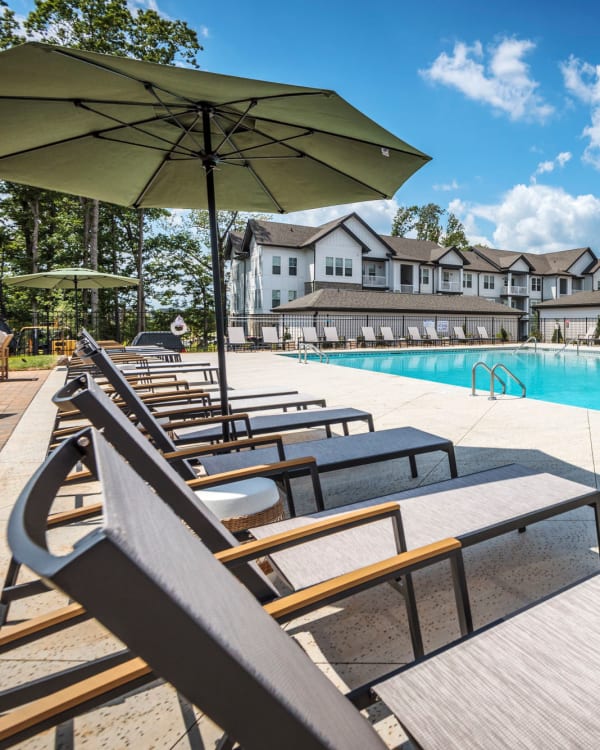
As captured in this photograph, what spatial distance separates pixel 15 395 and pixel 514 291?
145ft

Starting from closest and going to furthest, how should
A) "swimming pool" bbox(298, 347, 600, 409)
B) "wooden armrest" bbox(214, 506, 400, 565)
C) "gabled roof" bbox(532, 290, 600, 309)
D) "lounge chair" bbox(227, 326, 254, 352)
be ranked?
"wooden armrest" bbox(214, 506, 400, 565) → "swimming pool" bbox(298, 347, 600, 409) → "lounge chair" bbox(227, 326, 254, 352) → "gabled roof" bbox(532, 290, 600, 309)

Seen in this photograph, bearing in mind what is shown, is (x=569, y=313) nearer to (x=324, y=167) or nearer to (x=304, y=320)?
(x=304, y=320)

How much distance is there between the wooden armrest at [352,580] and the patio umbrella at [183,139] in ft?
8.33

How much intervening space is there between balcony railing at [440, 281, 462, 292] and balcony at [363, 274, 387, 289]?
233 inches

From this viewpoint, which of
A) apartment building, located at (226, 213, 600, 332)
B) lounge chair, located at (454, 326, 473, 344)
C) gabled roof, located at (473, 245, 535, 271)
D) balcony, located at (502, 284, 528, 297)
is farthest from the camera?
balcony, located at (502, 284, 528, 297)

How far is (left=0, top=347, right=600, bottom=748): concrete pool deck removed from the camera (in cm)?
156

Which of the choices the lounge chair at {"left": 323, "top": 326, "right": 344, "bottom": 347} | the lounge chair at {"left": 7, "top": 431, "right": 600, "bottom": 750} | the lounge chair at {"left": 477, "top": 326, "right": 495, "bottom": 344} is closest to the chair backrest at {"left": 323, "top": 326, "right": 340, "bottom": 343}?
the lounge chair at {"left": 323, "top": 326, "right": 344, "bottom": 347}

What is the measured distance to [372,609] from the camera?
7.16ft

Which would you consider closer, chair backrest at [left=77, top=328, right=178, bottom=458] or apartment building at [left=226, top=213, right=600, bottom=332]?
chair backrest at [left=77, top=328, right=178, bottom=458]

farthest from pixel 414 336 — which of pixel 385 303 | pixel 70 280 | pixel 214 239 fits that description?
pixel 214 239

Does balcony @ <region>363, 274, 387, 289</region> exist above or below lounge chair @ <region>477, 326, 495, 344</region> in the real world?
above

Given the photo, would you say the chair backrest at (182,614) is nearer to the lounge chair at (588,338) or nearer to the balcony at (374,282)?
the lounge chair at (588,338)

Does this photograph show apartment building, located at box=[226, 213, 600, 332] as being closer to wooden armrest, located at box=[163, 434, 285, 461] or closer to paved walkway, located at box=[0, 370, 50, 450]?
paved walkway, located at box=[0, 370, 50, 450]

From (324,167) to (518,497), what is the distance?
3.46m
